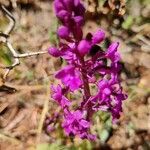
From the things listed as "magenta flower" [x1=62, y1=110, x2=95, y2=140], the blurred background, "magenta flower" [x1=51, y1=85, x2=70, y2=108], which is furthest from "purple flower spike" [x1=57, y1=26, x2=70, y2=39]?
the blurred background

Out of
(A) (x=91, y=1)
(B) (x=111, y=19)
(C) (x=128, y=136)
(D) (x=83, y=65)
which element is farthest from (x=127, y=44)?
(D) (x=83, y=65)

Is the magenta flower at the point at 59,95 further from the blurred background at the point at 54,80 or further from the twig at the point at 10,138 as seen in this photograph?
the twig at the point at 10,138

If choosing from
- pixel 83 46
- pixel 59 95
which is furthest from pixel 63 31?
pixel 59 95

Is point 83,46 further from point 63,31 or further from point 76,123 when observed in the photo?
point 76,123

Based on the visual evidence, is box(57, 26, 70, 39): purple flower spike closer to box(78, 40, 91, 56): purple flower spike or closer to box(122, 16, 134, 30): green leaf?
box(78, 40, 91, 56): purple flower spike

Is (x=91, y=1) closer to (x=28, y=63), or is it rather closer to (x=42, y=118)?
(x=28, y=63)
